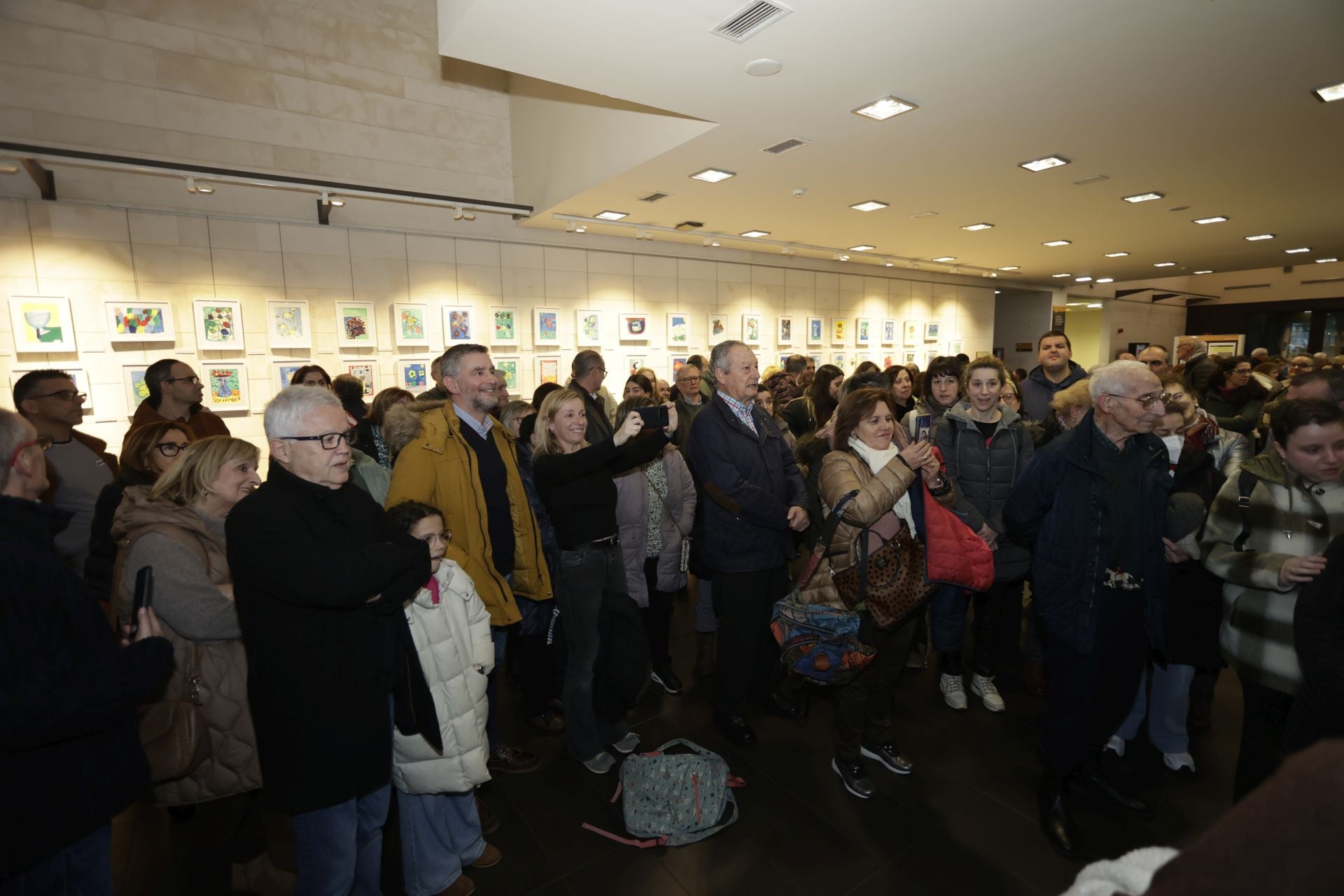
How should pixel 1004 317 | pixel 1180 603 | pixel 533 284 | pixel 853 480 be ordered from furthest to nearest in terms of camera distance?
pixel 1004 317
pixel 533 284
pixel 1180 603
pixel 853 480

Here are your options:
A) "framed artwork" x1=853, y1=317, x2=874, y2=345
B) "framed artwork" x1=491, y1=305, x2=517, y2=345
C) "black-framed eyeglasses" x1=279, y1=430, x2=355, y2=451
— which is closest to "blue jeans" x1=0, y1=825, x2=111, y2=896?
"black-framed eyeglasses" x1=279, y1=430, x2=355, y2=451

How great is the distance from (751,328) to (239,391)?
7555 millimetres

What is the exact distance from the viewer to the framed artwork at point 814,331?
11648mm

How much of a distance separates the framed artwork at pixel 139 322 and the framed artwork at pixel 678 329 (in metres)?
6.27

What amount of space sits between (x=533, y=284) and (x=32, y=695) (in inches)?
303

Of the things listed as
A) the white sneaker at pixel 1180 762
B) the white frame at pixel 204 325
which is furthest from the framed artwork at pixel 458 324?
the white sneaker at pixel 1180 762

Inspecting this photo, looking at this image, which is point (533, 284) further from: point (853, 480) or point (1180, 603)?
point (1180, 603)

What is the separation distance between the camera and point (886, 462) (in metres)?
2.75

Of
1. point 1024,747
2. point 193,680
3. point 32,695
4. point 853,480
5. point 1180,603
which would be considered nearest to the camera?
point 32,695

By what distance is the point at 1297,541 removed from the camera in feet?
6.97

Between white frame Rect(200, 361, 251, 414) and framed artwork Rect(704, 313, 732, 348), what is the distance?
6.52 metres

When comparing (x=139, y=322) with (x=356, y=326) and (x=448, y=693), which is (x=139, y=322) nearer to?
(x=356, y=326)

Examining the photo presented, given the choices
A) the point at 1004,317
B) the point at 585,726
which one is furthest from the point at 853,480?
the point at 1004,317

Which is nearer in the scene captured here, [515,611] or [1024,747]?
[515,611]
